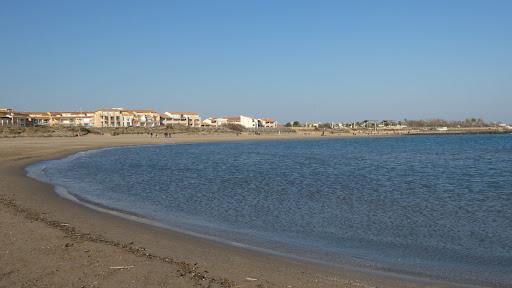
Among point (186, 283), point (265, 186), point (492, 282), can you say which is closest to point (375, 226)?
point (492, 282)

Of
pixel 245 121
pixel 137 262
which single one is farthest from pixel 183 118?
pixel 137 262

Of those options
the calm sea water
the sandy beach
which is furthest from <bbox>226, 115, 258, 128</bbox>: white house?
the sandy beach

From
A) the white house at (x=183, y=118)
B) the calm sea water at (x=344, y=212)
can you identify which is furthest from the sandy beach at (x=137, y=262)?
the white house at (x=183, y=118)

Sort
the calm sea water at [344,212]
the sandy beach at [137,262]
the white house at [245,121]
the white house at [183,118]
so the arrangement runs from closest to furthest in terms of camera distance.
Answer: the sandy beach at [137,262]
the calm sea water at [344,212]
the white house at [183,118]
the white house at [245,121]

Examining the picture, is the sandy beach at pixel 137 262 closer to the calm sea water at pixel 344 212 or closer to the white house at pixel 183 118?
the calm sea water at pixel 344 212

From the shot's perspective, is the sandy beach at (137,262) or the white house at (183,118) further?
the white house at (183,118)

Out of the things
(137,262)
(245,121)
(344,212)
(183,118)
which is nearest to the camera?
(137,262)

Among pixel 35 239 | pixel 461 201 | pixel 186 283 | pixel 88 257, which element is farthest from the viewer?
pixel 461 201

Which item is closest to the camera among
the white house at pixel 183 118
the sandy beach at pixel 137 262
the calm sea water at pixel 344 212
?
the sandy beach at pixel 137 262

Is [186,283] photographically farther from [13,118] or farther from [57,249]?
[13,118]

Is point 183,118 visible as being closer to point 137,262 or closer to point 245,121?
point 245,121

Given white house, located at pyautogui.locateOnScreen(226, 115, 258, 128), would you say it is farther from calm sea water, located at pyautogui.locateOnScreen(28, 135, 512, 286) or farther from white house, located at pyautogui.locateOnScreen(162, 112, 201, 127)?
calm sea water, located at pyautogui.locateOnScreen(28, 135, 512, 286)

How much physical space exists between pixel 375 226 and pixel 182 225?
4.61 metres

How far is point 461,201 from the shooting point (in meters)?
16.1
